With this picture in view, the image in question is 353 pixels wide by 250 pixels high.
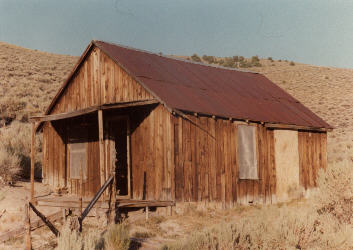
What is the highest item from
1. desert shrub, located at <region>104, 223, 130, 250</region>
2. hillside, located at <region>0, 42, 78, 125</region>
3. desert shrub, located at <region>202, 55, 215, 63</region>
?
desert shrub, located at <region>202, 55, 215, 63</region>

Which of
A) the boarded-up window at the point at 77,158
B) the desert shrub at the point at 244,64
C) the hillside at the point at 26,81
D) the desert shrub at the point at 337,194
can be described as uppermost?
the desert shrub at the point at 244,64

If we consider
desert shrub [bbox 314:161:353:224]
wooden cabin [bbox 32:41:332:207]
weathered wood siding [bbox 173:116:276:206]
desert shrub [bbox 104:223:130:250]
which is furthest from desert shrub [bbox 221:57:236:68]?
desert shrub [bbox 104:223:130:250]

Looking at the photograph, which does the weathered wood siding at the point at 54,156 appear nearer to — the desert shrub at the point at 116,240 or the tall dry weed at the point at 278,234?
the desert shrub at the point at 116,240

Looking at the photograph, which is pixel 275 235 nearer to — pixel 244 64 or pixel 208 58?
pixel 244 64

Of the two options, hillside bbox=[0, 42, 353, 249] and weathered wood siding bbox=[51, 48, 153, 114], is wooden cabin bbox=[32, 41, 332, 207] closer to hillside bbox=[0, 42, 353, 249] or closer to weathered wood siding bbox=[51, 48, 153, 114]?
weathered wood siding bbox=[51, 48, 153, 114]

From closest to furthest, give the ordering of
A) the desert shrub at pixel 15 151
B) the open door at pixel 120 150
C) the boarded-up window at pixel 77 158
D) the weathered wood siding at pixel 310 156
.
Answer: the open door at pixel 120 150 < the boarded-up window at pixel 77 158 < the desert shrub at pixel 15 151 < the weathered wood siding at pixel 310 156

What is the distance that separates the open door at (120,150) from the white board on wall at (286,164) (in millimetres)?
4929

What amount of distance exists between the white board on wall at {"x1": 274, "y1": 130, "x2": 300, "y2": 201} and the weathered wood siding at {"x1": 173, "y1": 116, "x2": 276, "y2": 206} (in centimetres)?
55

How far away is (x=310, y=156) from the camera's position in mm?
15750

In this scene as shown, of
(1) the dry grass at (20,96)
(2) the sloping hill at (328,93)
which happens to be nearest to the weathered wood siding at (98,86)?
(1) the dry grass at (20,96)

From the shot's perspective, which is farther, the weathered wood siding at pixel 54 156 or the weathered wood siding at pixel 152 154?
the weathered wood siding at pixel 54 156

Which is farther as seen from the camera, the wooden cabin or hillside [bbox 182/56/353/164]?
hillside [bbox 182/56/353/164]

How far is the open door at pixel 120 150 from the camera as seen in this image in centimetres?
1298

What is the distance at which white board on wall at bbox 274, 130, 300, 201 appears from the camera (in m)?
14.7
